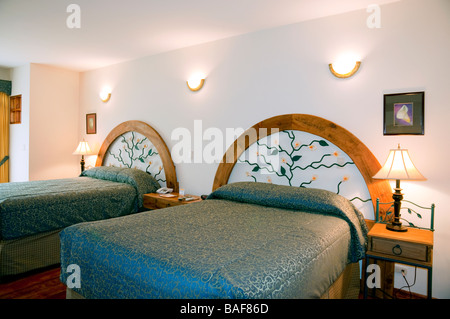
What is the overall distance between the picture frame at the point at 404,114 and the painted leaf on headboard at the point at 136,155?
→ 2.75 meters

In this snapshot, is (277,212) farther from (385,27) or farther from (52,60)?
(52,60)

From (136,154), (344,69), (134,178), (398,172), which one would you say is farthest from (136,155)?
(398,172)

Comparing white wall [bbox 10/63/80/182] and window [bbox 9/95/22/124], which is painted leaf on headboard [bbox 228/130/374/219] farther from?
window [bbox 9/95/22/124]

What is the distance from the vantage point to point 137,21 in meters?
3.01

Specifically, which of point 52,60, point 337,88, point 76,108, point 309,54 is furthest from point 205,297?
point 76,108

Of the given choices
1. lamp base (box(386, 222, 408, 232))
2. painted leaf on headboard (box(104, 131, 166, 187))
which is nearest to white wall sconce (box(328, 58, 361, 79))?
lamp base (box(386, 222, 408, 232))

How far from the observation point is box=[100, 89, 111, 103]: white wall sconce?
482cm

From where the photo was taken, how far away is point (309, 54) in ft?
9.45

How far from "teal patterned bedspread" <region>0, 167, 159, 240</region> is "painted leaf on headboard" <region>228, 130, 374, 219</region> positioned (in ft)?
4.60

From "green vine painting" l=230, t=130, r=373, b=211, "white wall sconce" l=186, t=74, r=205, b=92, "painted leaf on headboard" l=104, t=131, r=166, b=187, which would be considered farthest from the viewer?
"painted leaf on headboard" l=104, t=131, r=166, b=187

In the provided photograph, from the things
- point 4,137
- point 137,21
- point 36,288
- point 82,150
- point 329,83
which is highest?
point 137,21

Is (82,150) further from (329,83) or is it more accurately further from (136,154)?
(329,83)

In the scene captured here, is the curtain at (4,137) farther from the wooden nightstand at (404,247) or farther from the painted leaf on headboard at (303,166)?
the wooden nightstand at (404,247)

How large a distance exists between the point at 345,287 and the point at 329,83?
174cm
